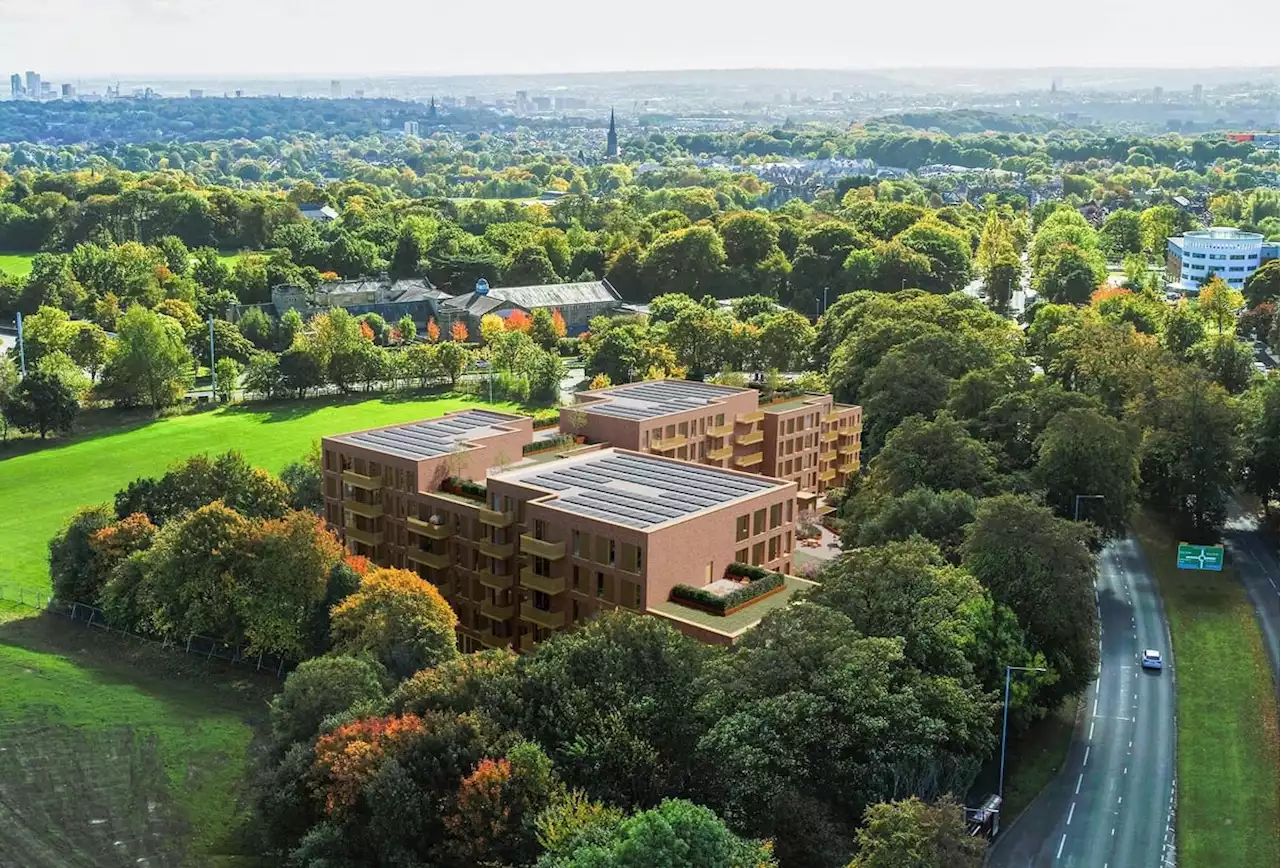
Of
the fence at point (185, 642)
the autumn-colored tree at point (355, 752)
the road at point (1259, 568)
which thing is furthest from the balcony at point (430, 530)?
the road at point (1259, 568)

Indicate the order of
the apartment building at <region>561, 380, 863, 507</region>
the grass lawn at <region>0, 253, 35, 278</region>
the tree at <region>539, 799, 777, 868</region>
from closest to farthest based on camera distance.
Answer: the tree at <region>539, 799, 777, 868</region>, the apartment building at <region>561, 380, 863, 507</region>, the grass lawn at <region>0, 253, 35, 278</region>

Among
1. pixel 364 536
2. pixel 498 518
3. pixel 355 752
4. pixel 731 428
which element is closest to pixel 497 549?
pixel 498 518

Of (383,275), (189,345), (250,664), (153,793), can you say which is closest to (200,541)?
(250,664)

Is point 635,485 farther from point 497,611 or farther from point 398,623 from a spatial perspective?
point 398,623

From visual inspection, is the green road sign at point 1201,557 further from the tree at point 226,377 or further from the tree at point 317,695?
the tree at point 226,377

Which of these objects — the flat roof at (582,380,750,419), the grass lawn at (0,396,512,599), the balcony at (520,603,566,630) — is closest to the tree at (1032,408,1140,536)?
the flat roof at (582,380,750,419)

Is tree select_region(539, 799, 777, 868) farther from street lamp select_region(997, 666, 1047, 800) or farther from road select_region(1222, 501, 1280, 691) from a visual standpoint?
road select_region(1222, 501, 1280, 691)
